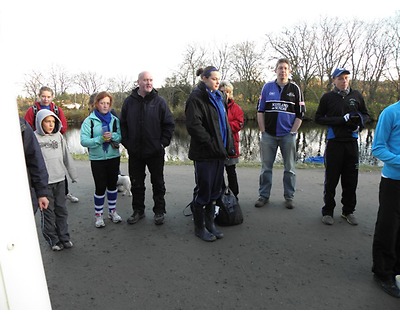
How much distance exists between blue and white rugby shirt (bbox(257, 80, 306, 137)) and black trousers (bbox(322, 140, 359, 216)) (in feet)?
2.38

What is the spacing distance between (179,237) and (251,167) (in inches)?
183

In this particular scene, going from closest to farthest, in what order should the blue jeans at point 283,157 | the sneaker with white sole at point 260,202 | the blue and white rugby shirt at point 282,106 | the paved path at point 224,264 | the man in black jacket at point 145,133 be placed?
the paved path at point 224,264
the man in black jacket at point 145,133
the blue and white rugby shirt at point 282,106
the blue jeans at point 283,157
the sneaker with white sole at point 260,202

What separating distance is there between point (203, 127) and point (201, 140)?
0.53ft

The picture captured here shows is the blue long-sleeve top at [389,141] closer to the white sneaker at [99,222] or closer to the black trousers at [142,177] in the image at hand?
the black trousers at [142,177]

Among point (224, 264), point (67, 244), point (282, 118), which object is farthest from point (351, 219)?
point (67, 244)

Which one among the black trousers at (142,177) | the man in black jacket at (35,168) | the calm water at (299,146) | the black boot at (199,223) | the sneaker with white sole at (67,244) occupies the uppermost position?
the man in black jacket at (35,168)

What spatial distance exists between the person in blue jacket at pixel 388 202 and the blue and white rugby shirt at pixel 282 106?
1855 mm

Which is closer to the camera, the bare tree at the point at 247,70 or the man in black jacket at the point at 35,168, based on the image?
the man in black jacket at the point at 35,168

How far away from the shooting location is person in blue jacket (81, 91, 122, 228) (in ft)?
12.9

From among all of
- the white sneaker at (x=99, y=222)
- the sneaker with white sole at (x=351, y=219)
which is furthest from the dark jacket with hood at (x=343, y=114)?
the white sneaker at (x=99, y=222)

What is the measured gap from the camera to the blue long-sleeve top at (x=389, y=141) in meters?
2.58

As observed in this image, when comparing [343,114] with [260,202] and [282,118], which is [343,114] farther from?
[260,202]

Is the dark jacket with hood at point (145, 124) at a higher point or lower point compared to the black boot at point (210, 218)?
higher
